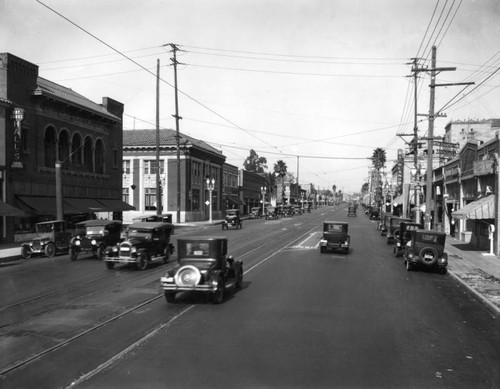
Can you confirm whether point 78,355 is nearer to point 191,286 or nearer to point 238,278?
point 191,286

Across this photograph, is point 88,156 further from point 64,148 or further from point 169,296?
point 169,296

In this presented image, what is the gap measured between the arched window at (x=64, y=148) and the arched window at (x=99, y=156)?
516cm

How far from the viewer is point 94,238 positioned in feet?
77.4

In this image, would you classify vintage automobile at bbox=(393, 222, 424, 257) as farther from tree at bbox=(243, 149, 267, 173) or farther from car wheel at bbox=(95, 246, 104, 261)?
tree at bbox=(243, 149, 267, 173)

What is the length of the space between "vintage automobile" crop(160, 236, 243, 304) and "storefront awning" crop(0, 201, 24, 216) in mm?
19788

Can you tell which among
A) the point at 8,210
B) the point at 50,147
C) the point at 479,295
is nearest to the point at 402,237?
the point at 479,295

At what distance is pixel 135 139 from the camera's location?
67.5m

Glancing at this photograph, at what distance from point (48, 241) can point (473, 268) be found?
20.7 metres

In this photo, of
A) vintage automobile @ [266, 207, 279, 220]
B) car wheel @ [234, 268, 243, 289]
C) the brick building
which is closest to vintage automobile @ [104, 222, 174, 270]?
car wheel @ [234, 268, 243, 289]

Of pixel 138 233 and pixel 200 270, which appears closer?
pixel 200 270

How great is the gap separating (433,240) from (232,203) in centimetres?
6613

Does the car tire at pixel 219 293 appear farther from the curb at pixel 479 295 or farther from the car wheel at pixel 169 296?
the curb at pixel 479 295

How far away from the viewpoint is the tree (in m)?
150

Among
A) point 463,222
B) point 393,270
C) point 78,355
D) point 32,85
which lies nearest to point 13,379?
point 78,355
